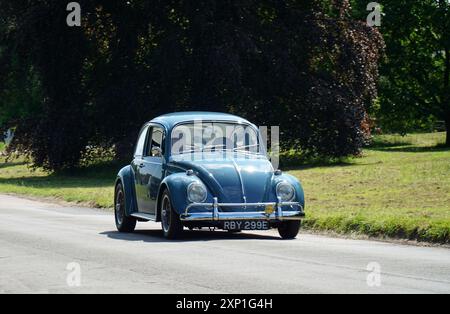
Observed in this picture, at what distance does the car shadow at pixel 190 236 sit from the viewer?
16562 mm

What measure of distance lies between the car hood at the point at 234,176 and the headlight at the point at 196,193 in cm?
20

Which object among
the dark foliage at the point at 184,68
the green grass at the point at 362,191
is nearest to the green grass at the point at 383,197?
the green grass at the point at 362,191

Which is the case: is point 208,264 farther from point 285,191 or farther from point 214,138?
point 214,138

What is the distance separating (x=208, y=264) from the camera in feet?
41.1

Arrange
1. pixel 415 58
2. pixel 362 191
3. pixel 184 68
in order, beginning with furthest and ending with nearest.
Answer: pixel 415 58
pixel 184 68
pixel 362 191

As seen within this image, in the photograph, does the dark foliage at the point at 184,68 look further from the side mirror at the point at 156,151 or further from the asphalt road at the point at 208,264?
the asphalt road at the point at 208,264

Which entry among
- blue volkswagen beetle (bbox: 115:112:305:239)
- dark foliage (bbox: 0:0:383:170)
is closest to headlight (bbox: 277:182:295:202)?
blue volkswagen beetle (bbox: 115:112:305:239)

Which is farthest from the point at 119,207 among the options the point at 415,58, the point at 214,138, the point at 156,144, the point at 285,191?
the point at 415,58

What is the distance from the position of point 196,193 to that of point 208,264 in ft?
12.1

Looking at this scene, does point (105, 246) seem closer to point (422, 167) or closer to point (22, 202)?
point (22, 202)

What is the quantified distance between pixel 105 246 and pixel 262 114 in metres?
26.8

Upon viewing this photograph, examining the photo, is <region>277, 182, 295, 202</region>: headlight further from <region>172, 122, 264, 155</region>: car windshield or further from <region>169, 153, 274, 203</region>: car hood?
<region>172, 122, 264, 155</region>: car windshield

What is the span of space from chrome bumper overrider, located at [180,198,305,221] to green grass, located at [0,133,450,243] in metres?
1.81

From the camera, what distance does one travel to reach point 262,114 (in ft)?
137
